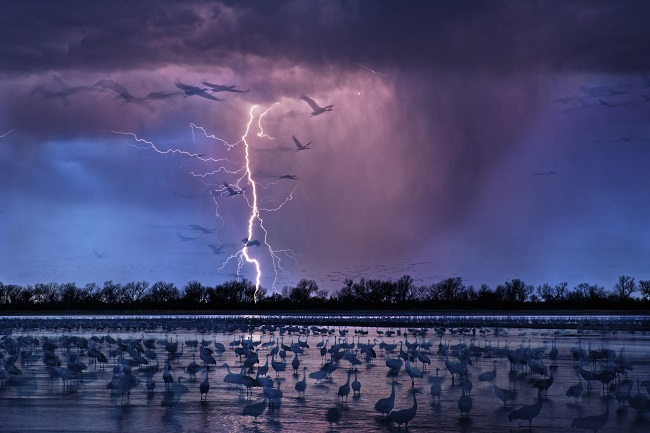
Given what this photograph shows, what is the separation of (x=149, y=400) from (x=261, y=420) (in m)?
4.06

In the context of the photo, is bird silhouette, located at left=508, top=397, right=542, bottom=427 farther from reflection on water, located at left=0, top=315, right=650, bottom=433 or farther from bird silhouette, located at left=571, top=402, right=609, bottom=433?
bird silhouette, located at left=571, top=402, right=609, bottom=433

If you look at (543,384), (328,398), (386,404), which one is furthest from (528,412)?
(328,398)

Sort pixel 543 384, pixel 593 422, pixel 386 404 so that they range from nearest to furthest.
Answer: pixel 593 422
pixel 386 404
pixel 543 384

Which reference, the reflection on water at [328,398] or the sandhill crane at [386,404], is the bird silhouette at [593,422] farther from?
the sandhill crane at [386,404]

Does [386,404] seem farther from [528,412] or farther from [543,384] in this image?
[543,384]

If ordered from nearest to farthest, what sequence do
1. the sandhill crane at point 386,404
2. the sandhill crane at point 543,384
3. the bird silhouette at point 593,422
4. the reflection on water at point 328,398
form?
the bird silhouette at point 593,422 → the reflection on water at point 328,398 → the sandhill crane at point 386,404 → the sandhill crane at point 543,384

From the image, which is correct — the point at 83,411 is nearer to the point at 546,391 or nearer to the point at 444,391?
the point at 444,391

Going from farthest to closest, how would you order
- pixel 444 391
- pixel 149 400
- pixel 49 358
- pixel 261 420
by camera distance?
pixel 49 358 < pixel 444 391 < pixel 149 400 < pixel 261 420

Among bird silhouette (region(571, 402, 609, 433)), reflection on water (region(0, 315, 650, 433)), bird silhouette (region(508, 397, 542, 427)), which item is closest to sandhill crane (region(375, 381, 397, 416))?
reflection on water (region(0, 315, 650, 433))

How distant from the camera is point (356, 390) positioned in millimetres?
19281

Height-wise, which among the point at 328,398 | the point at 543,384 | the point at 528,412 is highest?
the point at 543,384

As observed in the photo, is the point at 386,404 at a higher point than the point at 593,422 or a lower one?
higher

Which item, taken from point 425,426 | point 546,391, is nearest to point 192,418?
point 425,426

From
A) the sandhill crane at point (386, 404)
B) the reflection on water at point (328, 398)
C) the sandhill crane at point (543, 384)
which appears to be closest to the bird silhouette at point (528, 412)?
the reflection on water at point (328, 398)
